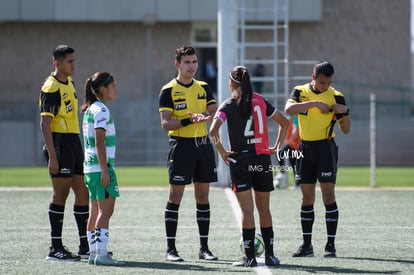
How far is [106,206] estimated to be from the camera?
9375 millimetres

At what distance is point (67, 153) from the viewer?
32.5ft

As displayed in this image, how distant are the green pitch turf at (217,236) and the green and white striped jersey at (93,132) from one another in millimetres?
1099

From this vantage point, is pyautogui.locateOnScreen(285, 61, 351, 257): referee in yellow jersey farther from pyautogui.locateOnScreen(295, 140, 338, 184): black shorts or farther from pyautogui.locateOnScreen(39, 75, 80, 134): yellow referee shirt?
pyautogui.locateOnScreen(39, 75, 80, 134): yellow referee shirt

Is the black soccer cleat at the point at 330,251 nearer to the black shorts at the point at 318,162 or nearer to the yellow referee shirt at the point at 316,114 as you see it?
the black shorts at the point at 318,162

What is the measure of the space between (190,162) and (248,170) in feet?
3.21

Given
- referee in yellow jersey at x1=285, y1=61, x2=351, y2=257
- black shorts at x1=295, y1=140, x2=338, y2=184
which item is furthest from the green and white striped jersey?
black shorts at x1=295, y1=140, x2=338, y2=184

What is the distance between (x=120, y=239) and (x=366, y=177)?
13525 mm

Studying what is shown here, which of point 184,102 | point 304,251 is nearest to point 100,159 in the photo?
point 184,102

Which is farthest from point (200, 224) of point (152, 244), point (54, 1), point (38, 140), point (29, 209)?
point (54, 1)

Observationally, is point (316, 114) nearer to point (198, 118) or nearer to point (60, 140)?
point (198, 118)

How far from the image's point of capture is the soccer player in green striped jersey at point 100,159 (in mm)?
9234

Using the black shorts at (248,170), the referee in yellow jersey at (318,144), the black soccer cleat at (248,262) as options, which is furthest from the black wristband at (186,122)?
the black soccer cleat at (248,262)

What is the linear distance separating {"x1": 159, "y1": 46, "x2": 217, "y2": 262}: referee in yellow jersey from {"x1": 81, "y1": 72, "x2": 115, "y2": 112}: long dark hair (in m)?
0.71

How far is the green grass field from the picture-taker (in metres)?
21.2
